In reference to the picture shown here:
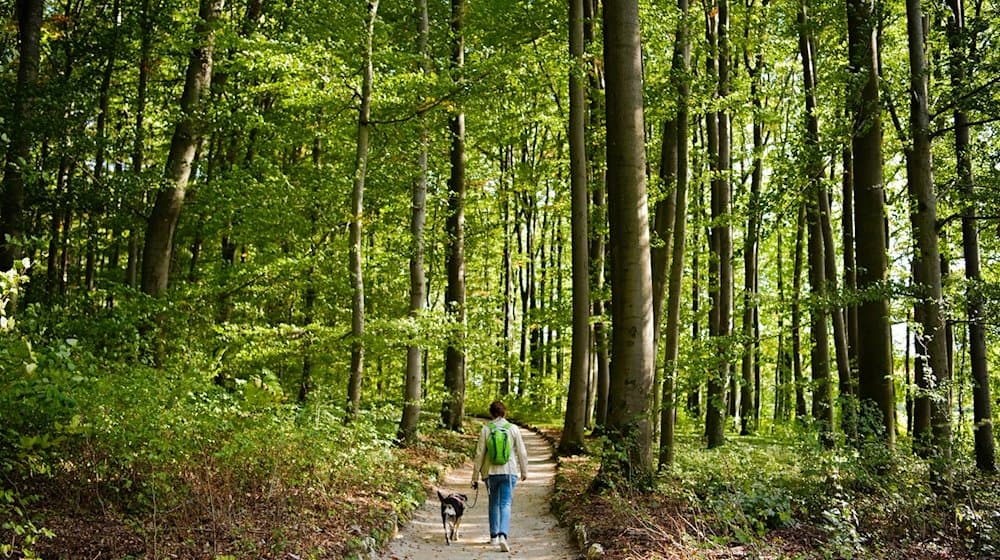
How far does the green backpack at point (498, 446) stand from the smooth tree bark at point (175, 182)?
656 cm

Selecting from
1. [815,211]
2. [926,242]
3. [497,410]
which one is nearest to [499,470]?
[497,410]

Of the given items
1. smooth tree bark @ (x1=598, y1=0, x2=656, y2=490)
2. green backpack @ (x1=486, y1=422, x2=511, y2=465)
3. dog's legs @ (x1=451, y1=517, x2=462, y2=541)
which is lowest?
dog's legs @ (x1=451, y1=517, x2=462, y2=541)

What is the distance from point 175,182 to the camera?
11891mm

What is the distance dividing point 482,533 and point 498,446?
1.65 metres

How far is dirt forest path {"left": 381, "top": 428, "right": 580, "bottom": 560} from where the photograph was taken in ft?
26.0

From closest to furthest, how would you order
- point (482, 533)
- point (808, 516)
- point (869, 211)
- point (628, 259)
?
1. point (808, 516)
2. point (482, 533)
3. point (628, 259)
4. point (869, 211)

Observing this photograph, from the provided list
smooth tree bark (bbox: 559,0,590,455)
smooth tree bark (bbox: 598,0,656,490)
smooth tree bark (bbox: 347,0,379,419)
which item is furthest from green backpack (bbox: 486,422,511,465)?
smooth tree bark (bbox: 559,0,590,455)

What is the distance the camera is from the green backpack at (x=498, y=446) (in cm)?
840

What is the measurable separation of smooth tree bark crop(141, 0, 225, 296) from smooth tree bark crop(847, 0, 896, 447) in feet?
33.0

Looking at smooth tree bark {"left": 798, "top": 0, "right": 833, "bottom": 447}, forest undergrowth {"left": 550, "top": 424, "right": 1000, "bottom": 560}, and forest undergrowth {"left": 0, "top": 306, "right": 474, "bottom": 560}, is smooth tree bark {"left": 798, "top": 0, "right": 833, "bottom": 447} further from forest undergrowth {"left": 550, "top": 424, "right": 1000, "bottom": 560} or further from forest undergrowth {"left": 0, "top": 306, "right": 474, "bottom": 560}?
forest undergrowth {"left": 0, "top": 306, "right": 474, "bottom": 560}

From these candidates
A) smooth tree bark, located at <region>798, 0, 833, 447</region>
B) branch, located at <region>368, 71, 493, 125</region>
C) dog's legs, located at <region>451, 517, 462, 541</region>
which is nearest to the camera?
dog's legs, located at <region>451, 517, 462, 541</region>

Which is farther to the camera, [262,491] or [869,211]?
[869,211]

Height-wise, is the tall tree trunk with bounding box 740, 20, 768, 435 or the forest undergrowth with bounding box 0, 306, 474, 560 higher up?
the tall tree trunk with bounding box 740, 20, 768, 435

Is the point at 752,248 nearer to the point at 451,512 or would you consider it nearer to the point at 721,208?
the point at 721,208
